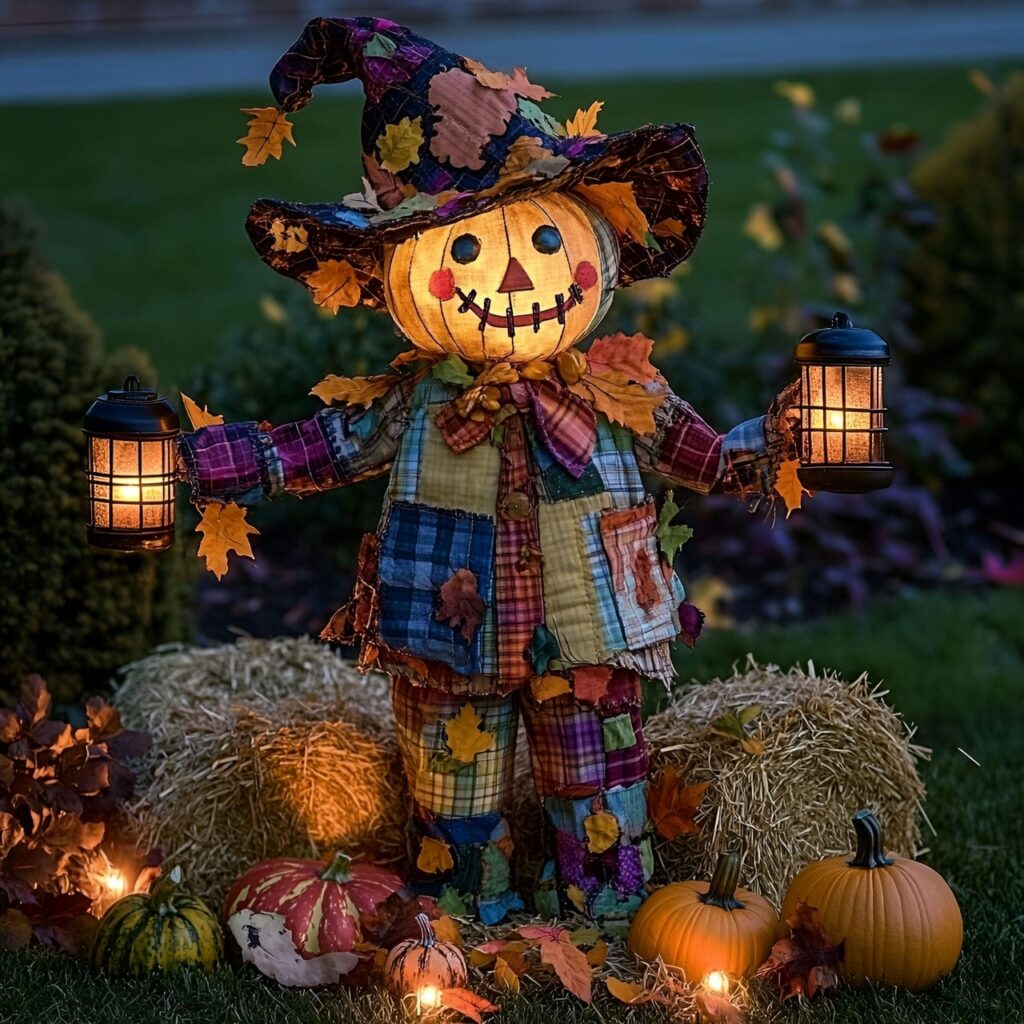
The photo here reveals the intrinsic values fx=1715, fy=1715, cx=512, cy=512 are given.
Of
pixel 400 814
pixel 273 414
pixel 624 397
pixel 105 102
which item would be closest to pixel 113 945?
pixel 400 814

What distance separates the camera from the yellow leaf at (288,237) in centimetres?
406

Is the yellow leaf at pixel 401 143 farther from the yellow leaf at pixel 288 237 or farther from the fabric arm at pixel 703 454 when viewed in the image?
the fabric arm at pixel 703 454

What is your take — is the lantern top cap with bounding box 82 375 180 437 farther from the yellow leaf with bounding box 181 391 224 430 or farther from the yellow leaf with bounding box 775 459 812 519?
the yellow leaf with bounding box 775 459 812 519

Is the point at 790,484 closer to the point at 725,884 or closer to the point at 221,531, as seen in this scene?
the point at 725,884

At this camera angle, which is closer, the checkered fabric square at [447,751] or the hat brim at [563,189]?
the hat brim at [563,189]

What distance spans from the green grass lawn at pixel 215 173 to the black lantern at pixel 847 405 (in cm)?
578

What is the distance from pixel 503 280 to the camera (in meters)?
3.79

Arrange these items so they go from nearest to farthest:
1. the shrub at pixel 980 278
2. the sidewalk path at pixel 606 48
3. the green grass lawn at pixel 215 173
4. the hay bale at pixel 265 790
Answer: the hay bale at pixel 265 790 < the shrub at pixel 980 278 < the green grass lawn at pixel 215 173 < the sidewalk path at pixel 606 48

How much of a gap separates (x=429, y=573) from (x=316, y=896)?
30.8 inches

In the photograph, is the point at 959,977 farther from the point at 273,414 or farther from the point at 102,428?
the point at 273,414

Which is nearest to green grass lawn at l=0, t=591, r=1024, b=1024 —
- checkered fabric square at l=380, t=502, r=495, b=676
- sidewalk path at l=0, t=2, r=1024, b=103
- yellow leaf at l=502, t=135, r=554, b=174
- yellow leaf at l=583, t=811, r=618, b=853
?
yellow leaf at l=583, t=811, r=618, b=853

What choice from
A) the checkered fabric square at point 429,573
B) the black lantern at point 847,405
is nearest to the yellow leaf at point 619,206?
the black lantern at point 847,405

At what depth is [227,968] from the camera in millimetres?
3916

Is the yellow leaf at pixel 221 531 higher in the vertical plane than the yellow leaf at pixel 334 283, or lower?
lower
